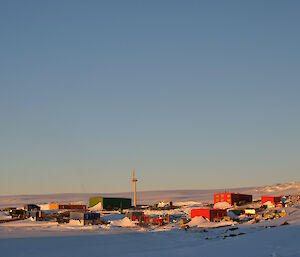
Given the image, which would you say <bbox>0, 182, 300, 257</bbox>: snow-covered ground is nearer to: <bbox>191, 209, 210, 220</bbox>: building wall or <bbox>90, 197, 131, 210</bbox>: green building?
<bbox>191, 209, 210, 220</bbox>: building wall

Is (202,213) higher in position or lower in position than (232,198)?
lower

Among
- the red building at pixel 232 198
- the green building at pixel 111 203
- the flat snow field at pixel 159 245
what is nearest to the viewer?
the flat snow field at pixel 159 245

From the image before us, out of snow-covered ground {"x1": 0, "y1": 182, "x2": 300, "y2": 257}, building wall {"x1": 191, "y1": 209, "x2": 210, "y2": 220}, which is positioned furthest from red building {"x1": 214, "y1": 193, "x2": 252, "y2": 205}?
snow-covered ground {"x1": 0, "y1": 182, "x2": 300, "y2": 257}

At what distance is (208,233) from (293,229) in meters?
11.0

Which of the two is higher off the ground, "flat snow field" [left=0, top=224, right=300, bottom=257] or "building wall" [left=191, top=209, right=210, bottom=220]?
"building wall" [left=191, top=209, right=210, bottom=220]

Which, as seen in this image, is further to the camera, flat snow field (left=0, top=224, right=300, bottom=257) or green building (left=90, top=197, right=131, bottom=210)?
green building (left=90, top=197, right=131, bottom=210)

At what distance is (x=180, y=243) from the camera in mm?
40906

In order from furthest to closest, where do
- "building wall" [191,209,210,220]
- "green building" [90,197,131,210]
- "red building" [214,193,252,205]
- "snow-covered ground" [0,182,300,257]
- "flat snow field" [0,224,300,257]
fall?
"green building" [90,197,131,210], "red building" [214,193,252,205], "building wall" [191,209,210,220], "snow-covered ground" [0,182,300,257], "flat snow field" [0,224,300,257]

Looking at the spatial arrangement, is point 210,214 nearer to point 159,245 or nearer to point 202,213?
point 202,213

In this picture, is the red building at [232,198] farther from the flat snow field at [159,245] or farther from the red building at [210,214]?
the flat snow field at [159,245]

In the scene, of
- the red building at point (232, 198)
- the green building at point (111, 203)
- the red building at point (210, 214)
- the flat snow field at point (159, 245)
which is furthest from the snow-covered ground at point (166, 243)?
the green building at point (111, 203)

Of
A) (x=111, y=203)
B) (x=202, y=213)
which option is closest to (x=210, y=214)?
(x=202, y=213)

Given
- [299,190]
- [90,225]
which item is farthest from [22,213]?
[299,190]

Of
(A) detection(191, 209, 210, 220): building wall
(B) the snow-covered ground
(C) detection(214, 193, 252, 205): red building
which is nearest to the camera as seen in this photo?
(B) the snow-covered ground
